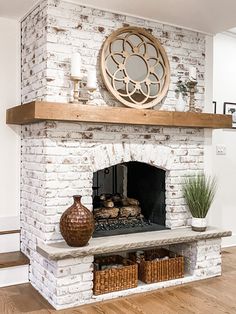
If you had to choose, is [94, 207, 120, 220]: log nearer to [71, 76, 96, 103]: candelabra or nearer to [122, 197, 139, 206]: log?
[122, 197, 139, 206]: log

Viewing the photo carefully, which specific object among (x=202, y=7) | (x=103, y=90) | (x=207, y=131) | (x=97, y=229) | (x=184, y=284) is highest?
(x=202, y=7)

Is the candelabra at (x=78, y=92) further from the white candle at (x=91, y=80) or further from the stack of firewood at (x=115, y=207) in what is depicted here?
the stack of firewood at (x=115, y=207)

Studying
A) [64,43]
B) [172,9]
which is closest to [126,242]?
[64,43]

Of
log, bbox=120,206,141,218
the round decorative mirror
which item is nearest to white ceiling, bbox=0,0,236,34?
the round decorative mirror

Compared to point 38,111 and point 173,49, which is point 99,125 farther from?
point 173,49

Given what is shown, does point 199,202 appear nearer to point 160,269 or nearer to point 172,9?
point 160,269

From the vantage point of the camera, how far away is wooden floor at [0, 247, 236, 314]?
2.79m

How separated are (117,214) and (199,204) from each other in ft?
2.52

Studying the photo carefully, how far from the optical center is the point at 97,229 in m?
3.40

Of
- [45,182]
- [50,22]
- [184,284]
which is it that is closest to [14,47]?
[50,22]

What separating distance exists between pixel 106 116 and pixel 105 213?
97 centimetres

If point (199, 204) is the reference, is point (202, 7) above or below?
above

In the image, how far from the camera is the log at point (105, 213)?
3498 millimetres

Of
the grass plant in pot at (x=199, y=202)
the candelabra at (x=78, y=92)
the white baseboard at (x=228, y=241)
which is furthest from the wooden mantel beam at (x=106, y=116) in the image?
the white baseboard at (x=228, y=241)
